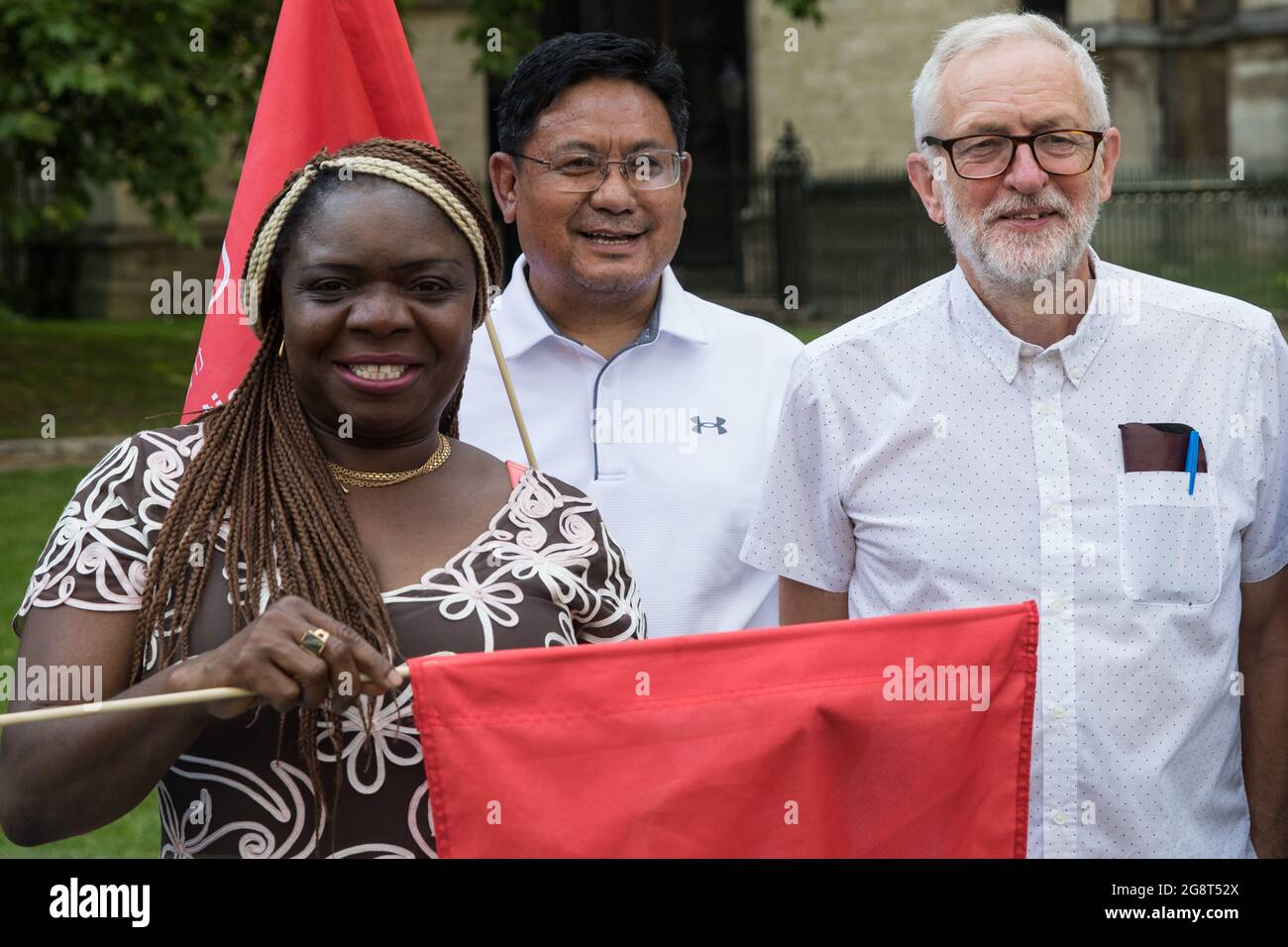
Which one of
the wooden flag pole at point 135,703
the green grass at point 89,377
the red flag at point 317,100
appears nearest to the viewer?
the wooden flag pole at point 135,703

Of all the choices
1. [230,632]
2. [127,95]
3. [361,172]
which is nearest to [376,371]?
[361,172]

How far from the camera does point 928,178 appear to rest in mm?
3564

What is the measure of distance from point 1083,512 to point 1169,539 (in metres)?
0.17

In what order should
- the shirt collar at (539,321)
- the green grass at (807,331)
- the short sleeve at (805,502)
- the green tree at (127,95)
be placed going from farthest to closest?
the green grass at (807,331) → the green tree at (127,95) → the shirt collar at (539,321) → the short sleeve at (805,502)

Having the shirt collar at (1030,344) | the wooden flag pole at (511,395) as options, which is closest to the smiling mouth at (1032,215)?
the shirt collar at (1030,344)

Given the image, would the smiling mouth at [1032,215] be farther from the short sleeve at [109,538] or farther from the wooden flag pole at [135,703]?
the wooden flag pole at [135,703]

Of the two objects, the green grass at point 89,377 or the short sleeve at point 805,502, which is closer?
the short sleeve at point 805,502

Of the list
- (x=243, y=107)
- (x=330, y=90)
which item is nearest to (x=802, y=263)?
(x=243, y=107)

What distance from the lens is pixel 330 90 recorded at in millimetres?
4219

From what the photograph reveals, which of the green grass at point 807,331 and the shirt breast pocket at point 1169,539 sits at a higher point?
the green grass at point 807,331

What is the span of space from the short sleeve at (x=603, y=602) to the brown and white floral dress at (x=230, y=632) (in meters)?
0.06

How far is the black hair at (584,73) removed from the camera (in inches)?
161

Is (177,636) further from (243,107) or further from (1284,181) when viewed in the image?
(1284,181)

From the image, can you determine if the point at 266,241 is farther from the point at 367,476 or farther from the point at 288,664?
the point at 288,664
